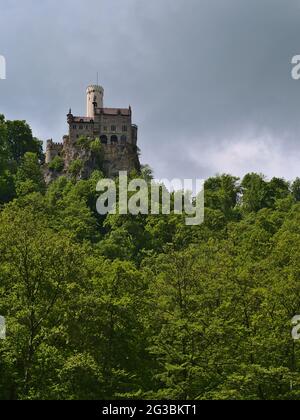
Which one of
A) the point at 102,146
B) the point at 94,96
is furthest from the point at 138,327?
the point at 94,96

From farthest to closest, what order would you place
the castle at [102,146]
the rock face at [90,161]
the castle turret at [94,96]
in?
the castle turret at [94,96]
the castle at [102,146]
the rock face at [90,161]

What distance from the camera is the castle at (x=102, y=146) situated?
334ft

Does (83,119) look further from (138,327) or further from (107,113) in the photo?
(138,327)

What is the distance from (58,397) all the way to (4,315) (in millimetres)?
4958

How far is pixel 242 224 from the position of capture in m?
70.8

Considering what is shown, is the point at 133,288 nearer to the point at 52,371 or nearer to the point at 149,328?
the point at 149,328

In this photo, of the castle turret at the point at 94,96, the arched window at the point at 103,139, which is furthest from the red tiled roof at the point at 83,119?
the castle turret at the point at 94,96

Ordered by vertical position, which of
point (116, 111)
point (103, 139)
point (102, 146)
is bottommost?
point (102, 146)

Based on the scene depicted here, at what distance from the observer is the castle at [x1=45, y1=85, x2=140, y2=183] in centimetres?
10169

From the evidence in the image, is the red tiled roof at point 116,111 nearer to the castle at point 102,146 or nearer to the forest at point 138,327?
the castle at point 102,146

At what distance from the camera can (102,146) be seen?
343 ft

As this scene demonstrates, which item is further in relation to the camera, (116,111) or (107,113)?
(116,111)

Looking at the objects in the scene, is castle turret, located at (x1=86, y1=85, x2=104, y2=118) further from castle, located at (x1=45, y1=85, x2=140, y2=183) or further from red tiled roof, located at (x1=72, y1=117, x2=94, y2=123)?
red tiled roof, located at (x1=72, y1=117, x2=94, y2=123)

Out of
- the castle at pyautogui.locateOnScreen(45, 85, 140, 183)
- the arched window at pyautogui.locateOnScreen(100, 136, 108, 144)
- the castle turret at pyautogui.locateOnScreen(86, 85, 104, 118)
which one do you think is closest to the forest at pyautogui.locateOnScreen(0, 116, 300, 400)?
the castle at pyautogui.locateOnScreen(45, 85, 140, 183)
